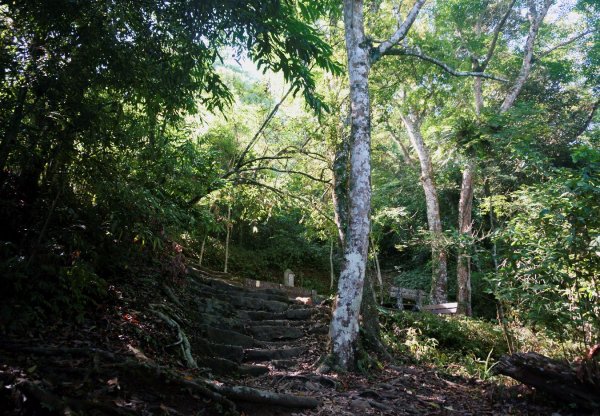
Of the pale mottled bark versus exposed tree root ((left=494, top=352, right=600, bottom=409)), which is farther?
the pale mottled bark

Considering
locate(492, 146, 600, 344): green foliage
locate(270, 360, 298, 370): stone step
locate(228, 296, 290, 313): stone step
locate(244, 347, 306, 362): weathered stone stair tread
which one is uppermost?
locate(492, 146, 600, 344): green foliage

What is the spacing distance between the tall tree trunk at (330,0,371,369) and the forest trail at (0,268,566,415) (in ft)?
1.87

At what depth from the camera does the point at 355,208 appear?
20.6 ft

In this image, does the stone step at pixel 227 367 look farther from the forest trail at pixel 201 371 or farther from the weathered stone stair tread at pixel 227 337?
the weathered stone stair tread at pixel 227 337

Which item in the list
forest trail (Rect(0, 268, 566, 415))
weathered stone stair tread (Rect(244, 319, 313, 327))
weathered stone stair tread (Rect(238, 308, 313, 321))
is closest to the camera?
forest trail (Rect(0, 268, 566, 415))

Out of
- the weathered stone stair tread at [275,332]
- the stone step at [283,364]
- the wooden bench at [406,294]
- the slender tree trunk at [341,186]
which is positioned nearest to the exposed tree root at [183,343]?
the stone step at [283,364]

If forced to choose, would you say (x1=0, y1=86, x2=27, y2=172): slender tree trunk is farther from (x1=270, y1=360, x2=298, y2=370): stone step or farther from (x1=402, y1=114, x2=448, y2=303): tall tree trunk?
(x1=402, y1=114, x2=448, y2=303): tall tree trunk

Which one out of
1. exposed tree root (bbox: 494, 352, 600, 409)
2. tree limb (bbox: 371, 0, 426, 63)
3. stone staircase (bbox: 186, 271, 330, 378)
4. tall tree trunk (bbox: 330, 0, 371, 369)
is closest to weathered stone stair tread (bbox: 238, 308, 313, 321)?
stone staircase (bbox: 186, 271, 330, 378)

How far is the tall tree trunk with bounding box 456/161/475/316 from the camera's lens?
497 inches

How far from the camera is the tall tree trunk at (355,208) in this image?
19.3ft

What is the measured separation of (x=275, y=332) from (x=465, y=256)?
291 inches

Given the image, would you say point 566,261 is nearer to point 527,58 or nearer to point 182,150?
point 182,150

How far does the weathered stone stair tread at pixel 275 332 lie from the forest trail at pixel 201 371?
2 centimetres

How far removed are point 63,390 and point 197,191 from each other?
179 inches
